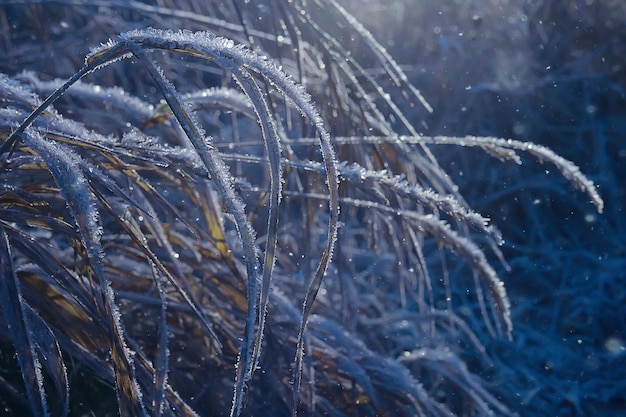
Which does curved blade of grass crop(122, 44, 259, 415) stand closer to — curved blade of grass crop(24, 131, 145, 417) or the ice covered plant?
the ice covered plant

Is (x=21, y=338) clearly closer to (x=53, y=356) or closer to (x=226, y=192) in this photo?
(x=53, y=356)

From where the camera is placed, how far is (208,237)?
102cm

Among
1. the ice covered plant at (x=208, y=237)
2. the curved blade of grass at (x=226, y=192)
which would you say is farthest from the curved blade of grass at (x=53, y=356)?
the curved blade of grass at (x=226, y=192)

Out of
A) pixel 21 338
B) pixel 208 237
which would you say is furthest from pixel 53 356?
pixel 208 237

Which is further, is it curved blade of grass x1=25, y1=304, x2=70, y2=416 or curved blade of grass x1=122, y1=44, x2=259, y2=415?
curved blade of grass x1=25, y1=304, x2=70, y2=416

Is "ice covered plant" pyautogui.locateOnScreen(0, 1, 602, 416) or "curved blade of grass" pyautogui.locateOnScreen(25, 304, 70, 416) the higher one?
"ice covered plant" pyautogui.locateOnScreen(0, 1, 602, 416)

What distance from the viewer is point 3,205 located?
2.95ft

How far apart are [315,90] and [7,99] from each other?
55 centimetres

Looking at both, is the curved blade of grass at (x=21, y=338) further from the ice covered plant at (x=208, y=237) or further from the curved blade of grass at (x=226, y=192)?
the curved blade of grass at (x=226, y=192)

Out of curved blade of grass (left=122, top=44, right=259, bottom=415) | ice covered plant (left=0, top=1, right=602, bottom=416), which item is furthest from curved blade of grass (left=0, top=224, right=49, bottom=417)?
curved blade of grass (left=122, top=44, right=259, bottom=415)

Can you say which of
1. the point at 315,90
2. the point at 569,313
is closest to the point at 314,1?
the point at 315,90

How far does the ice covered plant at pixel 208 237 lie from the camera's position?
0.68 metres

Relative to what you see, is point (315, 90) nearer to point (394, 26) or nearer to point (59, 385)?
point (59, 385)

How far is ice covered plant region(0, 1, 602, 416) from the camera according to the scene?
676 millimetres
